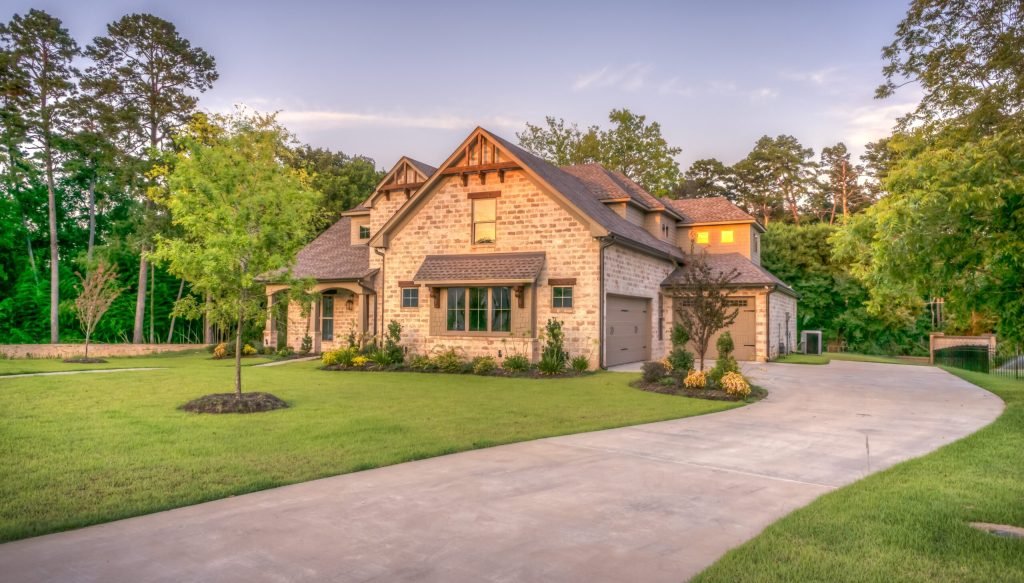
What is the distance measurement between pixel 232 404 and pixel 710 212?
22161 mm

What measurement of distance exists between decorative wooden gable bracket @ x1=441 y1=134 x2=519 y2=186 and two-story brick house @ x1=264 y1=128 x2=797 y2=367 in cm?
4

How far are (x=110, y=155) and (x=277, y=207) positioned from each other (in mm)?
23432

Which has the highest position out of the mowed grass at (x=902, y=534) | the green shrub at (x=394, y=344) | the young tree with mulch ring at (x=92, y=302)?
the young tree with mulch ring at (x=92, y=302)

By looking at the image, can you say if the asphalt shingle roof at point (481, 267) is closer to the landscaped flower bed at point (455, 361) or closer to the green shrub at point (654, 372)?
the landscaped flower bed at point (455, 361)

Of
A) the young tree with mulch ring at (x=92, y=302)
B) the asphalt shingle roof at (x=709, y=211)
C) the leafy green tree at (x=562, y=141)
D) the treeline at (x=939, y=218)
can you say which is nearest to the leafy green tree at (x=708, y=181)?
the leafy green tree at (x=562, y=141)

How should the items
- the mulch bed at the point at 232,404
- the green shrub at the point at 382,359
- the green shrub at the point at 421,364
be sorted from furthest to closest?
the green shrub at the point at 382,359, the green shrub at the point at 421,364, the mulch bed at the point at 232,404

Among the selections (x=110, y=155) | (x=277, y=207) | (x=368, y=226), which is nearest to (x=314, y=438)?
(x=277, y=207)

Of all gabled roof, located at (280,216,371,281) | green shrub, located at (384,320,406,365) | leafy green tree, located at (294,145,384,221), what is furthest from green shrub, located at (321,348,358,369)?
leafy green tree, located at (294,145,384,221)

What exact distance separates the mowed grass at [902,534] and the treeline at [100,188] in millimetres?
29614

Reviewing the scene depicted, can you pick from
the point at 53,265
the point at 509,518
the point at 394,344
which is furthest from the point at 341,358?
the point at 53,265

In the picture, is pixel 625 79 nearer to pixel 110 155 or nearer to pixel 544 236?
pixel 544 236

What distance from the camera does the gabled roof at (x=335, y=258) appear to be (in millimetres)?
23344

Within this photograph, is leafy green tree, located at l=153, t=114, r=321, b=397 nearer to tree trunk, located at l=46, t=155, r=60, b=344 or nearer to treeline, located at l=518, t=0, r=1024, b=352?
treeline, located at l=518, t=0, r=1024, b=352

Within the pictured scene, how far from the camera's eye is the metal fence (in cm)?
2161
